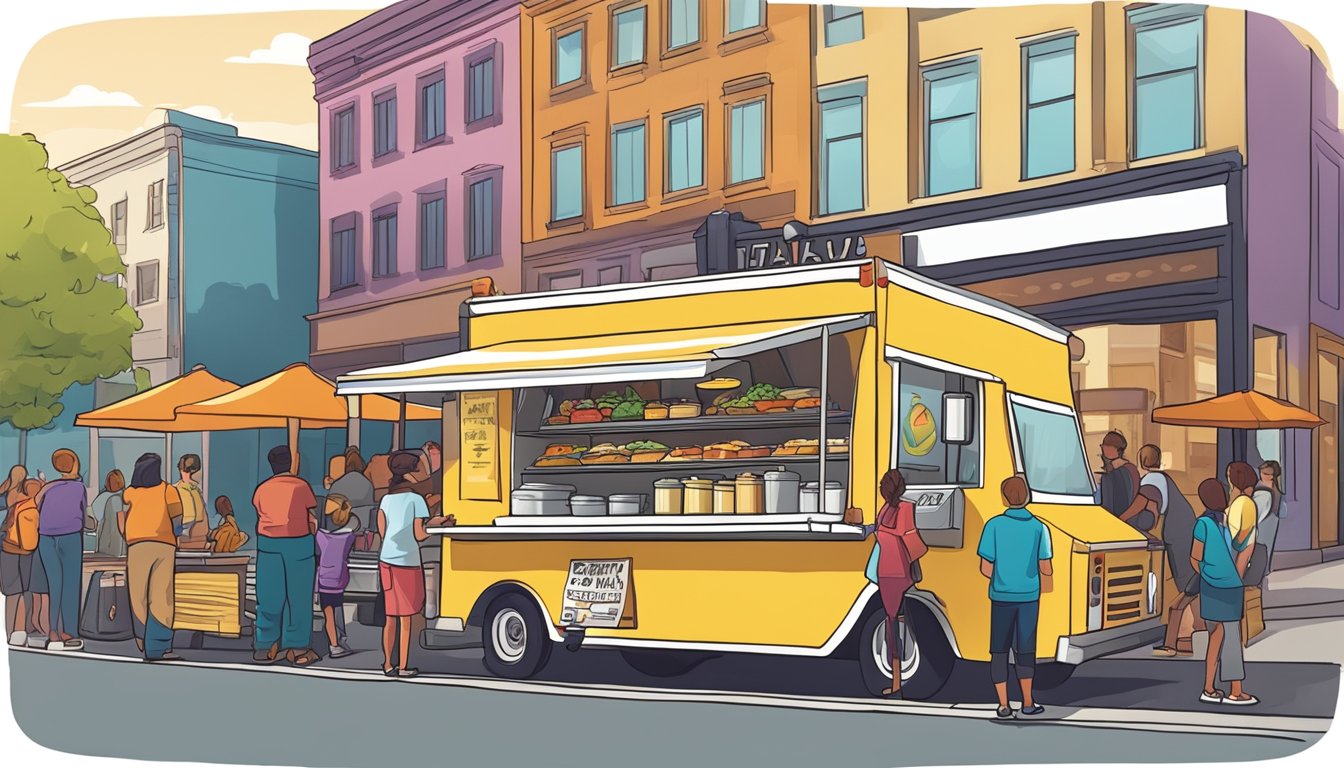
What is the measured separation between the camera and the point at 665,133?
1370 cm

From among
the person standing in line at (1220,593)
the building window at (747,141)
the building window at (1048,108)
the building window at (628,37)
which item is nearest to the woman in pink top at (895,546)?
the person standing in line at (1220,593)

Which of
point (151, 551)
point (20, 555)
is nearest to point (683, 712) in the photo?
point (151, 551)

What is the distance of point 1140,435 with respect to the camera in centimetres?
1180

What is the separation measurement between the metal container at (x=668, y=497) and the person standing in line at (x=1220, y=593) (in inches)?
126

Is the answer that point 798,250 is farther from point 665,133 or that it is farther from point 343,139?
point 343,139

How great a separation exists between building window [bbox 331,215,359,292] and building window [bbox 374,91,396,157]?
2.22ft

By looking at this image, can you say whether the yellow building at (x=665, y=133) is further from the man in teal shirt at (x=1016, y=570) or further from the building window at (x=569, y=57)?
the man in teal shirt at (x=1016, y=570)

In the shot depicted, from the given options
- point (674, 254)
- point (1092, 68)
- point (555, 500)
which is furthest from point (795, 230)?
point (555, 500)

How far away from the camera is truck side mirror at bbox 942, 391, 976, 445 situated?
9.36 m

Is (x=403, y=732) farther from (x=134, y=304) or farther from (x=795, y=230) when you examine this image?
(x=795, y=230)

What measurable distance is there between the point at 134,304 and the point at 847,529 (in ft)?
21.0

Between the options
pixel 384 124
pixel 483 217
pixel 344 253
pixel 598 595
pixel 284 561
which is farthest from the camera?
pixel 483 217

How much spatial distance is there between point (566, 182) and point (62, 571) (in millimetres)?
5437

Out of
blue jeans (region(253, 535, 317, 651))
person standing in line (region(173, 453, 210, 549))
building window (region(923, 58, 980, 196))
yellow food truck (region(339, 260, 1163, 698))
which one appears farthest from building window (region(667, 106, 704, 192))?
person standing in line (region(173, 453, 210, 549))
